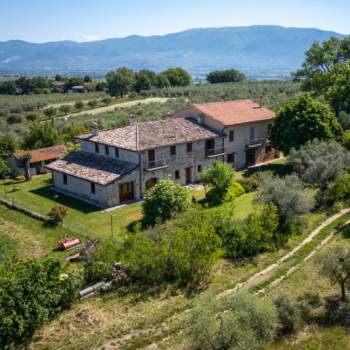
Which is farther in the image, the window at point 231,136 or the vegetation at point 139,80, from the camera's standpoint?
the vegetation at point 139,80

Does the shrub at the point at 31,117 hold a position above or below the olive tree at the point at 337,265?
below

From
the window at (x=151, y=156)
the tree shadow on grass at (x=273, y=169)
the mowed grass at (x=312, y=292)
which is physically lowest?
the tree shadow on grass at (x=273, y=169)

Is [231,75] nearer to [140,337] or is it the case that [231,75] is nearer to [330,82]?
[330,82]

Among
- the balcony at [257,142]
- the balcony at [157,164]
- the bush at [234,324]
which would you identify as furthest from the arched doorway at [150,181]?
the bush at [234,324]

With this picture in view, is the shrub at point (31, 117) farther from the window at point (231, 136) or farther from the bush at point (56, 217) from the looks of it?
the bush at point (56, 217)

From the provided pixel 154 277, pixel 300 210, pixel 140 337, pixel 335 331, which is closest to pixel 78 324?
pixel 140 337

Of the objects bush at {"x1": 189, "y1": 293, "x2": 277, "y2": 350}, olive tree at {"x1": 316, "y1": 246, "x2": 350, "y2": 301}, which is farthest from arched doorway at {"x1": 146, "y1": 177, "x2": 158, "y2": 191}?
bush at {"x1": 189, "y1": 293, "x2": 277, "y2": 350}

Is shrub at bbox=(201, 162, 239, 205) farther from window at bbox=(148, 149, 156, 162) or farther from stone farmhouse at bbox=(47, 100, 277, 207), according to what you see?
window at bbox=(148, 149, 156, 162)

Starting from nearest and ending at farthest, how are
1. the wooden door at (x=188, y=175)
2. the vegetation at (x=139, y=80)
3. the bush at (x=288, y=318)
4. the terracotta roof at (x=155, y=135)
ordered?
the bush at (x=288, y=318), the terracotta roof at (x=155, y=135), the wooden door at (x=188, y=175), the vegetation at (x=139, y=80)
